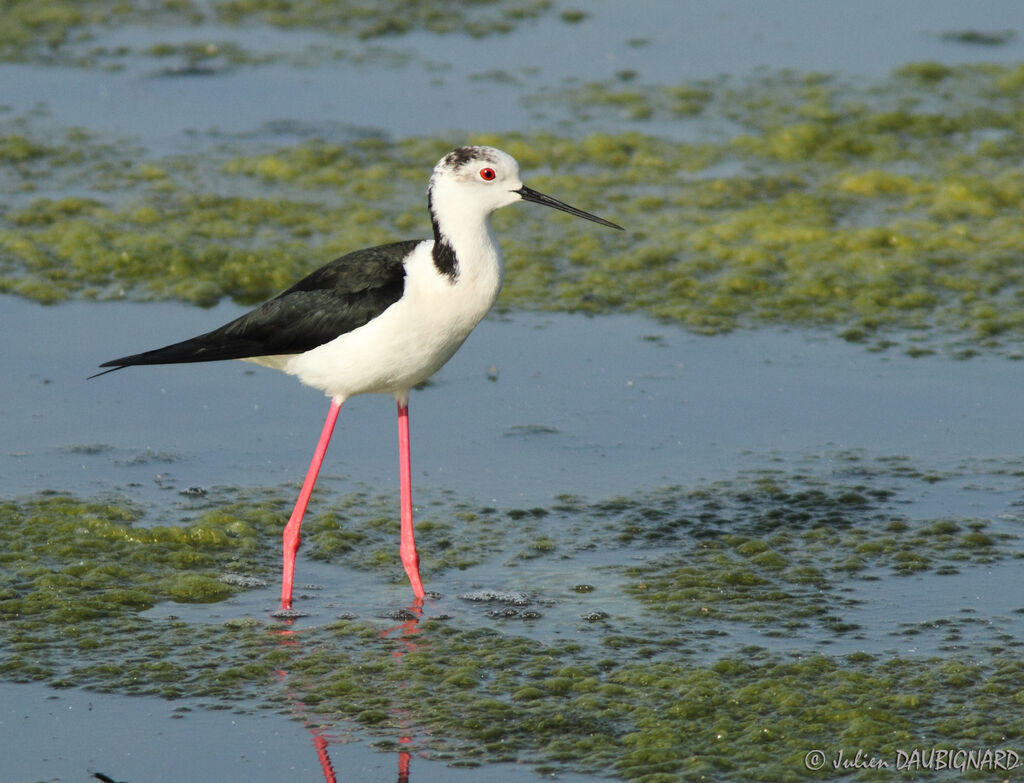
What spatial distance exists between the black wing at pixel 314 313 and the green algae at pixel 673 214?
229 centimetres

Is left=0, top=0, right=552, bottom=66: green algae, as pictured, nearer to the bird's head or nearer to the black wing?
the black wing

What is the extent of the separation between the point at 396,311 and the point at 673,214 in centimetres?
376

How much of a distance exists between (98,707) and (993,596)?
2841 millimetres

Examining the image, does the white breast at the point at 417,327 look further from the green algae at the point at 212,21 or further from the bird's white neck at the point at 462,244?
the green algae at the point at 212,21

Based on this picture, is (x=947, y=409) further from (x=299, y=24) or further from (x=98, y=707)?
(x=299, y=24)

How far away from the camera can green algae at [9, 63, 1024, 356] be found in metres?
7.78

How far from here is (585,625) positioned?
5.09 meters

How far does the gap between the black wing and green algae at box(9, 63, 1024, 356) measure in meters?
2.29

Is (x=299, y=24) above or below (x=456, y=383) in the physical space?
above

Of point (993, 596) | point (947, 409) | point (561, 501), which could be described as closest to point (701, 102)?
point (947, 409)

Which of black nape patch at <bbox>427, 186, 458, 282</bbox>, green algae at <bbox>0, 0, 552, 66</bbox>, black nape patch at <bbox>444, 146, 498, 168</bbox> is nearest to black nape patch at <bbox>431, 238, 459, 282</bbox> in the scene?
black nape patch at <bbox>427, 186, 458, 282</bbox>

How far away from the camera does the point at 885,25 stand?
11.6 meters

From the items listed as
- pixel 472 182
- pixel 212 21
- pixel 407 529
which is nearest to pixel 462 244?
pixel 472 182

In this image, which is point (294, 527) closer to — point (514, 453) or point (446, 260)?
point (446, 260)
